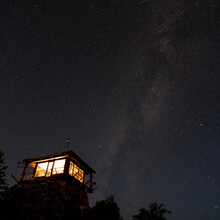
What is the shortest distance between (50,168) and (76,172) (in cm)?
305

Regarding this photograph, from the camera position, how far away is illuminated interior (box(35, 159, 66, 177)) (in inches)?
846

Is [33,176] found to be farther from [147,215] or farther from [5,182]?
[147,215]

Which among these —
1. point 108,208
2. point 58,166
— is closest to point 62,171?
point 58,166

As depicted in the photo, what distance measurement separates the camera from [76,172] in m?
23.0

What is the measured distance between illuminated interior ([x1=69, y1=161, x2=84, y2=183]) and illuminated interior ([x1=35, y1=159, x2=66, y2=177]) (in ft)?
3.51

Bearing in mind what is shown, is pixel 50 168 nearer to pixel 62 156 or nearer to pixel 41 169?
pixel 41 169

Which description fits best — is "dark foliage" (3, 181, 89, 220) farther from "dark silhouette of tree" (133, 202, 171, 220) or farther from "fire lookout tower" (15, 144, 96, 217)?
"dark silhouette of tree" (133, 202, 171, 220)

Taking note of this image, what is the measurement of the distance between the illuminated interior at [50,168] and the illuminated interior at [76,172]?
1.07 m

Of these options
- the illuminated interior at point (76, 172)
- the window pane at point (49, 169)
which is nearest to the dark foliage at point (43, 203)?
the window pane at point (49, 169)

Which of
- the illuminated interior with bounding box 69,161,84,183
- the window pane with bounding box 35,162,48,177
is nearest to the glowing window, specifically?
the window pane with bounding box 35,162,48,177

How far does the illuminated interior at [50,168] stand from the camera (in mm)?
21484

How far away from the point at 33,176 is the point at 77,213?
10899 millimetres

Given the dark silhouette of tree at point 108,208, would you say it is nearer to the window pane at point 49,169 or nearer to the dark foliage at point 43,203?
the window pane at point 49,169

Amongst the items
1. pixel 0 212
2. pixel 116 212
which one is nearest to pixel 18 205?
pixel 0 212
